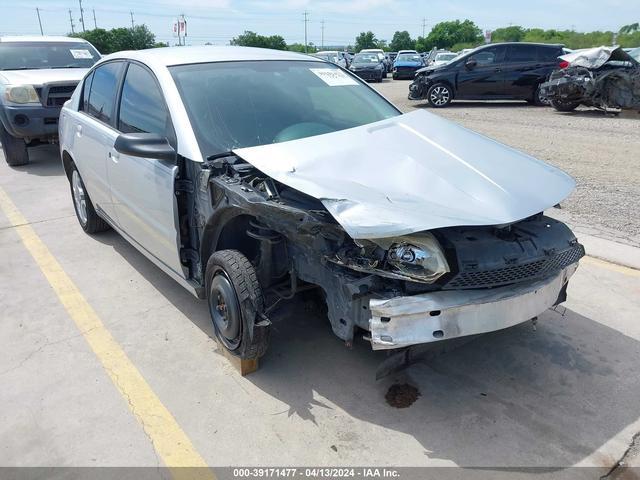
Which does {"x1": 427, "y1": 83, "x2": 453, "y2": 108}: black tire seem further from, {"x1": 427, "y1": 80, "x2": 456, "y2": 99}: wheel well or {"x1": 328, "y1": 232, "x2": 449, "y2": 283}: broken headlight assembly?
{"x1": 328, "y1": 232, "x2": 449, "y2": 283}: broken headlight assembly

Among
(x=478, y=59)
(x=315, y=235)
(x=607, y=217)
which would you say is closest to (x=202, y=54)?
(x=315, y=235)

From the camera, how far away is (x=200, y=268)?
3354mm

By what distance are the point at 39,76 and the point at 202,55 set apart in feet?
19.6

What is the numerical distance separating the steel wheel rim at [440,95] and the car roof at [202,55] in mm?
11413

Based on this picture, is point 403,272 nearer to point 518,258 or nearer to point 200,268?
point 518,258

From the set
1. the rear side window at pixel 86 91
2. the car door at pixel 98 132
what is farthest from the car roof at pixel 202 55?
the rear side window at pixel 86 91

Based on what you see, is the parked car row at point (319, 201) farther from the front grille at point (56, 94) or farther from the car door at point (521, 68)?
the car door at point (521, 68)

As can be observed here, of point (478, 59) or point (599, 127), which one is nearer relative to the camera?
point (599, 127)

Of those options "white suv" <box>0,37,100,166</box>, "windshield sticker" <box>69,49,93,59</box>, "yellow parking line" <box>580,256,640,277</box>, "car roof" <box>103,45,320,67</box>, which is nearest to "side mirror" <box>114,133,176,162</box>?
"car roof" <box>103,45,320,67</box>

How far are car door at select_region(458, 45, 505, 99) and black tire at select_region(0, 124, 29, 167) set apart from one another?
11.1m

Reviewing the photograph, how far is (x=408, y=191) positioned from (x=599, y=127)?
10.4 m

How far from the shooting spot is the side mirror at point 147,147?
3.09 meters

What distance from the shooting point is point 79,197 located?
17.5ft

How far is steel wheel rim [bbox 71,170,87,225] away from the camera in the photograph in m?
5.16
